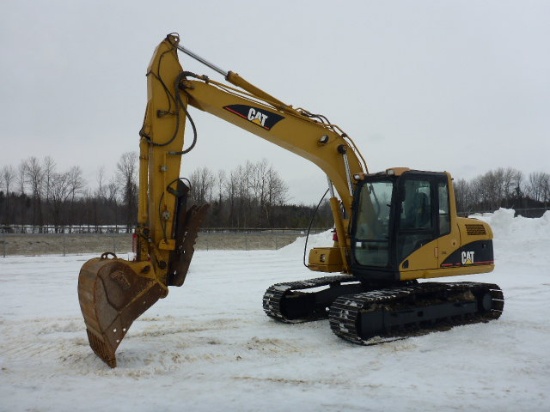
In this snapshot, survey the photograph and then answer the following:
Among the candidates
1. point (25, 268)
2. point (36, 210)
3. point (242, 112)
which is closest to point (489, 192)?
point (36, 210)

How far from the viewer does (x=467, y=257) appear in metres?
8.97

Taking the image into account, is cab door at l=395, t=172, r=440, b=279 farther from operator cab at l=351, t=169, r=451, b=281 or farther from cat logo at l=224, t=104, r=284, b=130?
cat logo at l=224, t=104, r=284, b=130

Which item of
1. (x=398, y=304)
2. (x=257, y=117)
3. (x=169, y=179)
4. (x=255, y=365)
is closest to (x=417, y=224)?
(x=398, y=304)

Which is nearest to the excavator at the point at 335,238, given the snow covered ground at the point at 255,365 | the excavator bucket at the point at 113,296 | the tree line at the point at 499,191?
the excavator bucket at the point at 113,296

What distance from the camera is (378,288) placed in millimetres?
8992

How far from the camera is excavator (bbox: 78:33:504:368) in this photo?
6492 millimetres

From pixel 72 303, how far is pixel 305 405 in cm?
793

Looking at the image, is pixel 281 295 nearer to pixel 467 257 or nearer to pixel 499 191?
pixel 467 257

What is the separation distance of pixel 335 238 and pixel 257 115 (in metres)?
2.70

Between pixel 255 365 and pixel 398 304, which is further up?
pixel 398 304

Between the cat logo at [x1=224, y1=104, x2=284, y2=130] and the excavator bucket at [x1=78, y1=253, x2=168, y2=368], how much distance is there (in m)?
2.72

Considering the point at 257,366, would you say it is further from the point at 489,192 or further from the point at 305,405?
the point at 489,192

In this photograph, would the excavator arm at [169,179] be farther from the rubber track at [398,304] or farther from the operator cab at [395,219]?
the rubber track at [398,304]

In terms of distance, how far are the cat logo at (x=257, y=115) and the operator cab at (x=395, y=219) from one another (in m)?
1.81
